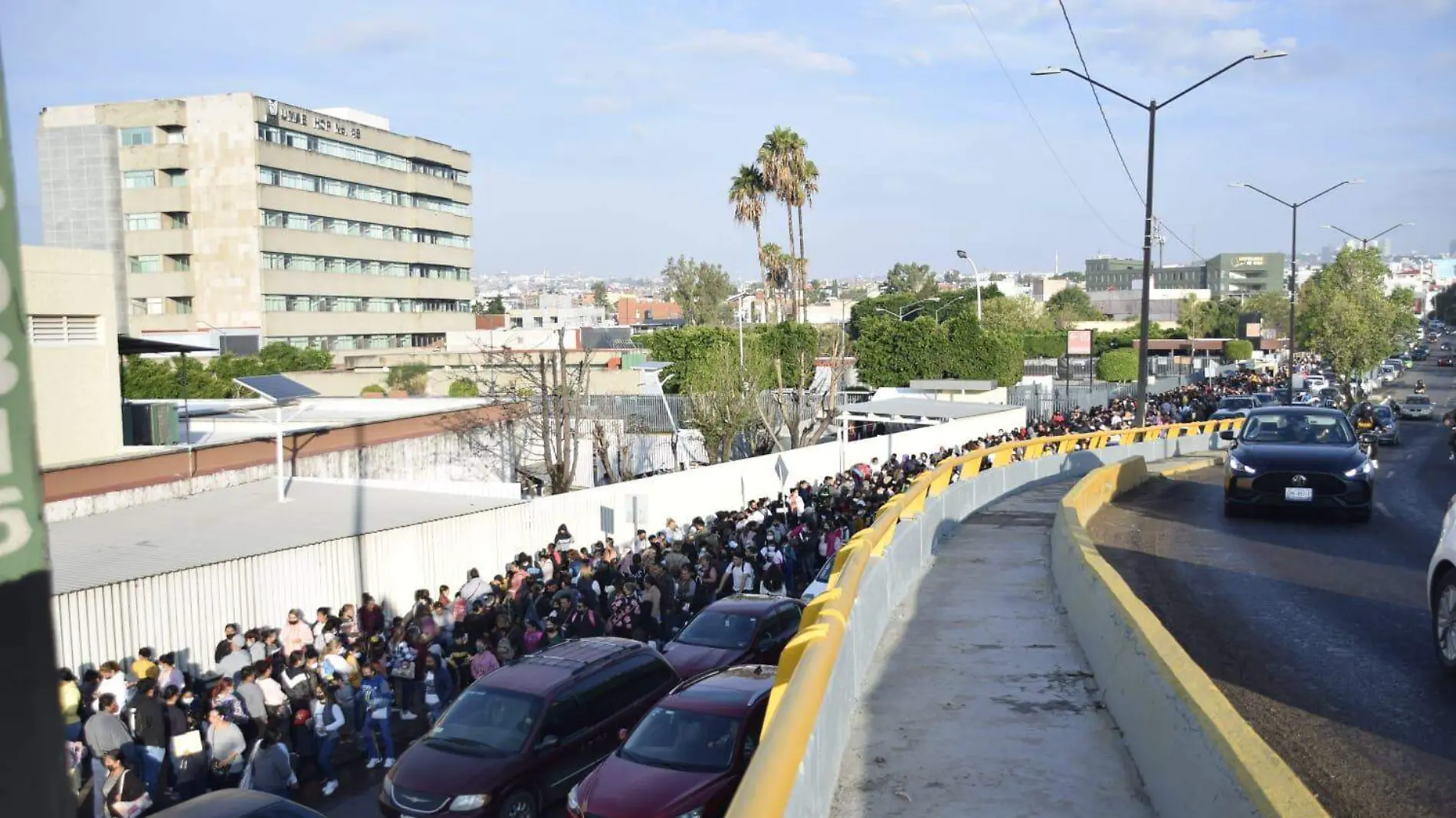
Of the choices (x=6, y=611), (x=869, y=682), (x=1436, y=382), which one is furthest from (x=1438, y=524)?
(x=1436, y=382)

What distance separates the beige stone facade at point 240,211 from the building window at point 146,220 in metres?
0.06

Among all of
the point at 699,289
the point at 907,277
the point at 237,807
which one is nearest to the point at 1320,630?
the point at 237,807

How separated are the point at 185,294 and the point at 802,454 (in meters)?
50.9

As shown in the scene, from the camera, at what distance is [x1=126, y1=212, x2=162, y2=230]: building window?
64812 mm

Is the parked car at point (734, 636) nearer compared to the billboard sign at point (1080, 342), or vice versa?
the parked car at point (734, 636)

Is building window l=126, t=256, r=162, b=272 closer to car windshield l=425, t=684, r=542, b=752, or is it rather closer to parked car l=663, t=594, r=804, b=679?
parked car l=663, t=594, r=804, b=679

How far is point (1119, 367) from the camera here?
72.6m

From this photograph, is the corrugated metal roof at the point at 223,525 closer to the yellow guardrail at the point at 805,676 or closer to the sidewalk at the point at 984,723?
the yellow guardrail at the point at 805,676

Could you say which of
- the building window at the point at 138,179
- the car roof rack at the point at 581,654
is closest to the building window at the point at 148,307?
the building window at the point at 138,179

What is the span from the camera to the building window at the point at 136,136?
63.7 meters

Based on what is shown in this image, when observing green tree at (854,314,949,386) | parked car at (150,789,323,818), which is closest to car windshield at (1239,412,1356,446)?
parked car at (150,789,323,818)

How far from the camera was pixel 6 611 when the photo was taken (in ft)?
5.05

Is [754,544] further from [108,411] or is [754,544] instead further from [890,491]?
[108,411]

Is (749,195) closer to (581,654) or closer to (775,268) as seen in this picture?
(775,268)
